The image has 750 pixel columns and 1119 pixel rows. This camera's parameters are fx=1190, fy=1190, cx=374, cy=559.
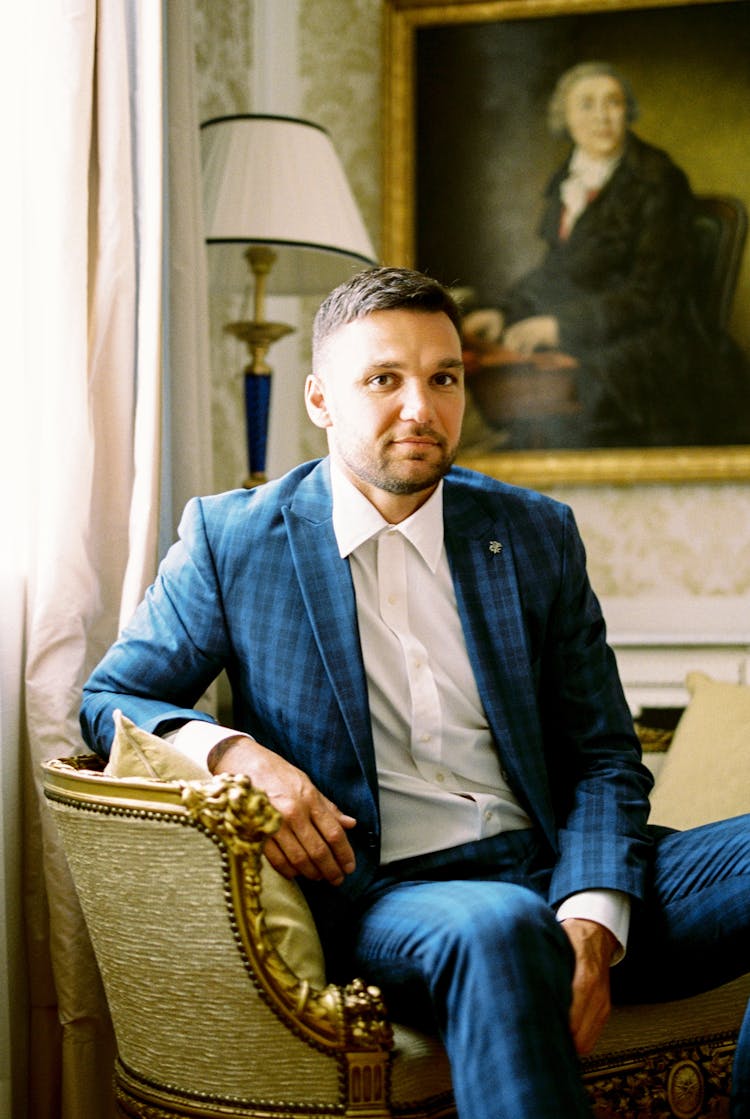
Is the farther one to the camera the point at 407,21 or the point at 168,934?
the point at 407,21

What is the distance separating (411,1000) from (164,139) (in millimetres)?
1763

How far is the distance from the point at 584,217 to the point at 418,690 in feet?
6.60

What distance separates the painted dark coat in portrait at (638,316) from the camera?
3.31 m

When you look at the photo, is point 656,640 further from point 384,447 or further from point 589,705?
point 384,447

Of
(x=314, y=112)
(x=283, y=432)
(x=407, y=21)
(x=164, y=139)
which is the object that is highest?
(x=407, y=21)

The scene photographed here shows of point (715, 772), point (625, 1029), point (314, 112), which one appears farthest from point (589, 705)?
point (314, 112)

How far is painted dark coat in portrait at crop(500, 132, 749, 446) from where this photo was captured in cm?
331

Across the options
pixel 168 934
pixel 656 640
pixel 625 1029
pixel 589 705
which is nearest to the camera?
pixel 168 934

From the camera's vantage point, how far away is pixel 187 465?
2.47 metres

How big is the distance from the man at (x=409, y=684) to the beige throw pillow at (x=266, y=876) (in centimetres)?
4

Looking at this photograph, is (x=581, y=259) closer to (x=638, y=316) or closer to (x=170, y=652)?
(x=638, y=316)

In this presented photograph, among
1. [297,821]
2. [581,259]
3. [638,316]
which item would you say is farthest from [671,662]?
[297,821]

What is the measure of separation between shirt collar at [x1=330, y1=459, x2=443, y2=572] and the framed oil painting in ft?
4.98

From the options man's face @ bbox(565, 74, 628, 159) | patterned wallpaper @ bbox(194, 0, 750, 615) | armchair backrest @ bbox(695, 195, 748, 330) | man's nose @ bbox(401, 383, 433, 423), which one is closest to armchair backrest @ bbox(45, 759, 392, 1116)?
man's nose @ bbox(401, 383, 433, 423)
